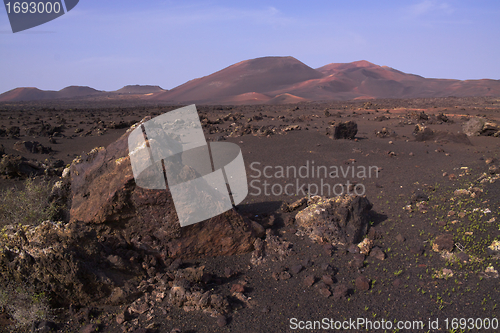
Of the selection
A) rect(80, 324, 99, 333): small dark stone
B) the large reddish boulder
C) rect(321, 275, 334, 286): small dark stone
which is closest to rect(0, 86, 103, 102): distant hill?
the large reddish boulder

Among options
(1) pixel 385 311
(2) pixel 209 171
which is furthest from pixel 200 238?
(2) pixel 209 171

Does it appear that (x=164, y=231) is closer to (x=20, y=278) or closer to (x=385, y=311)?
(x=20, y=278)

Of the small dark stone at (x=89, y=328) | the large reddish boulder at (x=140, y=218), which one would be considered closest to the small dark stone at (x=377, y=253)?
the large reddish boulder at (x=140, y=218)

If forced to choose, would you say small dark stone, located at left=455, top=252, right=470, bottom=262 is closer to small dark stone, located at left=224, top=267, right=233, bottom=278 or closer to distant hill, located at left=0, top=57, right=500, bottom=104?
small dark stone, located at left=224, top=267, right=233, bottom=278

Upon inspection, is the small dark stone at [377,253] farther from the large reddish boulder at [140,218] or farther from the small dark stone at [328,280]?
the large reddish boulder at [140,218]

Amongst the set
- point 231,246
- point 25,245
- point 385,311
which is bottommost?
point 385,311
